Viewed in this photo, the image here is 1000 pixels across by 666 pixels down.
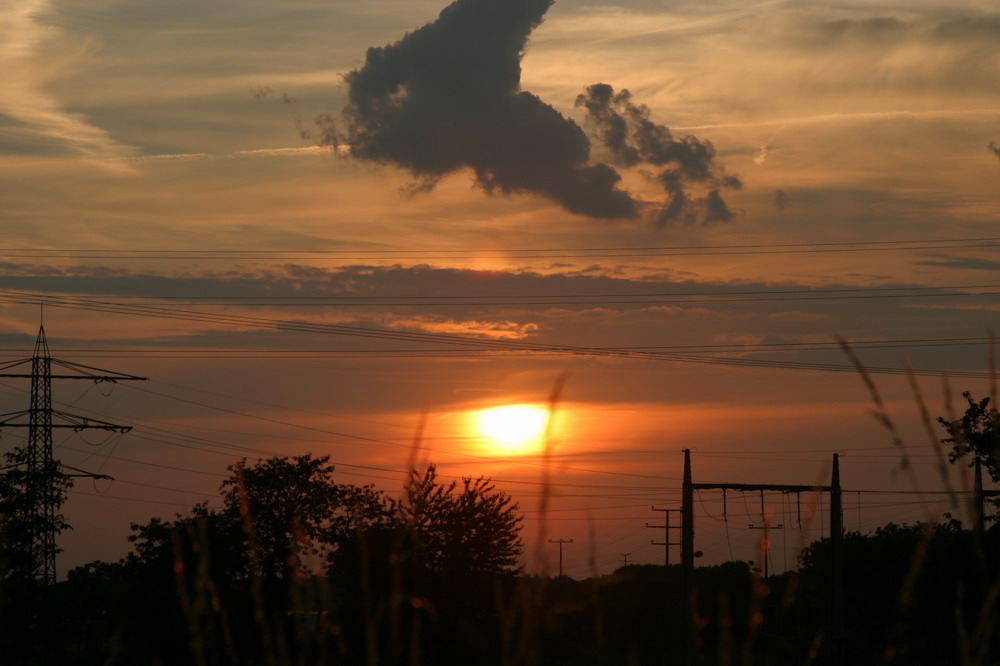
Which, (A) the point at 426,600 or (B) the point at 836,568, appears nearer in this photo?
(A) the point at 426,600

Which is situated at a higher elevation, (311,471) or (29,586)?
(311,471)

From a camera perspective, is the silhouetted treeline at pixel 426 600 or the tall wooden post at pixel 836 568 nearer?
the silhouetted treeline at pixel 426 600

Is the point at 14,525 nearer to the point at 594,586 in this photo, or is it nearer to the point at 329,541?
the point at 329,541

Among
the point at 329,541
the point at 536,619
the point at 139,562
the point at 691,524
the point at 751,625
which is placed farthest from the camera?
the point at 329,541

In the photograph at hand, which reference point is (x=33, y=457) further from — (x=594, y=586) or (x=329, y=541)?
(x=594, y=586)

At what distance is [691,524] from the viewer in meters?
40.1

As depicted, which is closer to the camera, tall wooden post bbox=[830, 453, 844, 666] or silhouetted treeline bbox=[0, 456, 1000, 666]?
silhouetted treeline bbox=[0, 456, 1000, 666]

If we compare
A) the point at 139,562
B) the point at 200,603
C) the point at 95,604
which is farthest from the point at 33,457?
the point at 200,603

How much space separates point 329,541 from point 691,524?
1108 inches

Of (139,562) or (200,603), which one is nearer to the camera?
(200,603)

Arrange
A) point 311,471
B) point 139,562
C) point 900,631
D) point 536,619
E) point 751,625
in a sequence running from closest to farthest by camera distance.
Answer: point 900,631 → point 751,625 → point 536,619 → point 139,562 → point 311,471

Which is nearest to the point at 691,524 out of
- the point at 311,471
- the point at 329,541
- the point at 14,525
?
the point at 14,525

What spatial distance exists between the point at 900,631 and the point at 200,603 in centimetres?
164

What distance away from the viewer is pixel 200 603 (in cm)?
280
